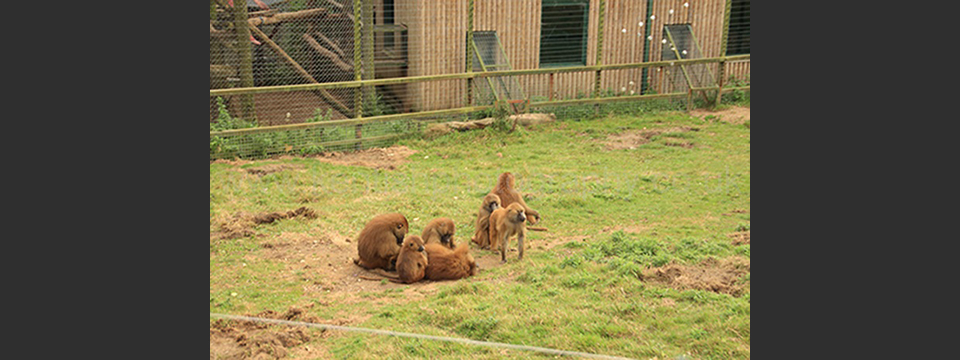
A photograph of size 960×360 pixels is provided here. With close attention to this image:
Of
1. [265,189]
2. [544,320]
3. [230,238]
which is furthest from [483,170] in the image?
[544,320]

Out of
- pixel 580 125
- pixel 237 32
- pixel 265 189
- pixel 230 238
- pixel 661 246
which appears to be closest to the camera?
pixel 661 246

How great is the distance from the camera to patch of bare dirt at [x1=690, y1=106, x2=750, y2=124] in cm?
1593

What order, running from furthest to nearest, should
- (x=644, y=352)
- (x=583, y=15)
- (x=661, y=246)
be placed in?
(x=583, y=15) → (x=661, y=246) → (x=644, y=352)

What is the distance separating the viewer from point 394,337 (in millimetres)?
6066

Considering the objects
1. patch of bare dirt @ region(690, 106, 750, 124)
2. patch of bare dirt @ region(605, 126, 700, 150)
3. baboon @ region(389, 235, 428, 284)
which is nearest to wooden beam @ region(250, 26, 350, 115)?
patch of bare dirt @ region(605, 126, 700, 150)

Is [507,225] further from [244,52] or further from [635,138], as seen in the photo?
[244,52]

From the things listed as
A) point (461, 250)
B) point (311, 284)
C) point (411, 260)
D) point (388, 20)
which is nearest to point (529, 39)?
point (388, 20)

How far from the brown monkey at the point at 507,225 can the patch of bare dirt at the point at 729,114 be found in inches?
348

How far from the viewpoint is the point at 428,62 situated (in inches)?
601

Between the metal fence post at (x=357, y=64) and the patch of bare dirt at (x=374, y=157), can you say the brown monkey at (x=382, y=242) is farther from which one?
the metal fence post at (x=357, y=64)

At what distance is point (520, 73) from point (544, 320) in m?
9.98

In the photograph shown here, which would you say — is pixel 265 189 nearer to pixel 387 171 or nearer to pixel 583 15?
pixel 387 171

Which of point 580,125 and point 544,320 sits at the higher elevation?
point 580,125

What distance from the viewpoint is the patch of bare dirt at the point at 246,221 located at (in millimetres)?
9188
